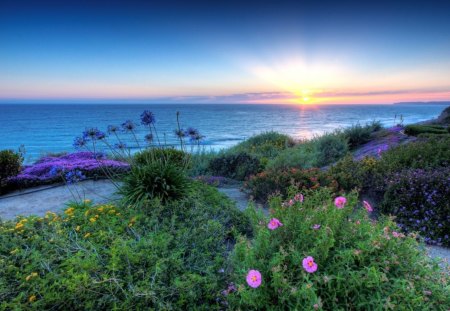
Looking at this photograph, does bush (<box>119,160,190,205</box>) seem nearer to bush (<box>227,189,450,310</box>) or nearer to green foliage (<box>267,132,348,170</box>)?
bush (<box>227,189,450,310</box>)

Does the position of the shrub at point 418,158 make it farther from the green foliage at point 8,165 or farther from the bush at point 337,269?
the green foliage at point 8,165

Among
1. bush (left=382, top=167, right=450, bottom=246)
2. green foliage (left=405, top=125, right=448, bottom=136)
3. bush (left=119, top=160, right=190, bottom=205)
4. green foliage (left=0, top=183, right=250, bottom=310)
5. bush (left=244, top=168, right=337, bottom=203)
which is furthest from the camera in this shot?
green foliage (left=405, top=125, right=448, bottom=136)

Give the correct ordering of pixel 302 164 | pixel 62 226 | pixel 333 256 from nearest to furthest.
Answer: pixel 333 256, pixel 62 226, pixel 302 164

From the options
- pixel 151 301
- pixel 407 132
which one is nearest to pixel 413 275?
pixel 151 301

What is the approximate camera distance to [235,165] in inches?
440

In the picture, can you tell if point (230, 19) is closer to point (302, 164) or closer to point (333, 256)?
point (302, 164)

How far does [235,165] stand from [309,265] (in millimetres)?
9017

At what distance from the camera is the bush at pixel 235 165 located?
1070cm

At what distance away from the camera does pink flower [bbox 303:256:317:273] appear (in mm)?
2152

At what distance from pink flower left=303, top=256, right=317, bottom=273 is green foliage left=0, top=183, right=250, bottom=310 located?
37.2 inches

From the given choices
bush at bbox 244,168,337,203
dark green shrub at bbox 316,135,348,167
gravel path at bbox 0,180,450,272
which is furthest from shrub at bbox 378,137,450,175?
dark green shrub at bbox 316,135,348,167

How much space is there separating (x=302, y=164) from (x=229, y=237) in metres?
6.58

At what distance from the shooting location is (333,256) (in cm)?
239

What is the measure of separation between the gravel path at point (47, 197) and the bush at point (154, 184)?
741 millimetres
